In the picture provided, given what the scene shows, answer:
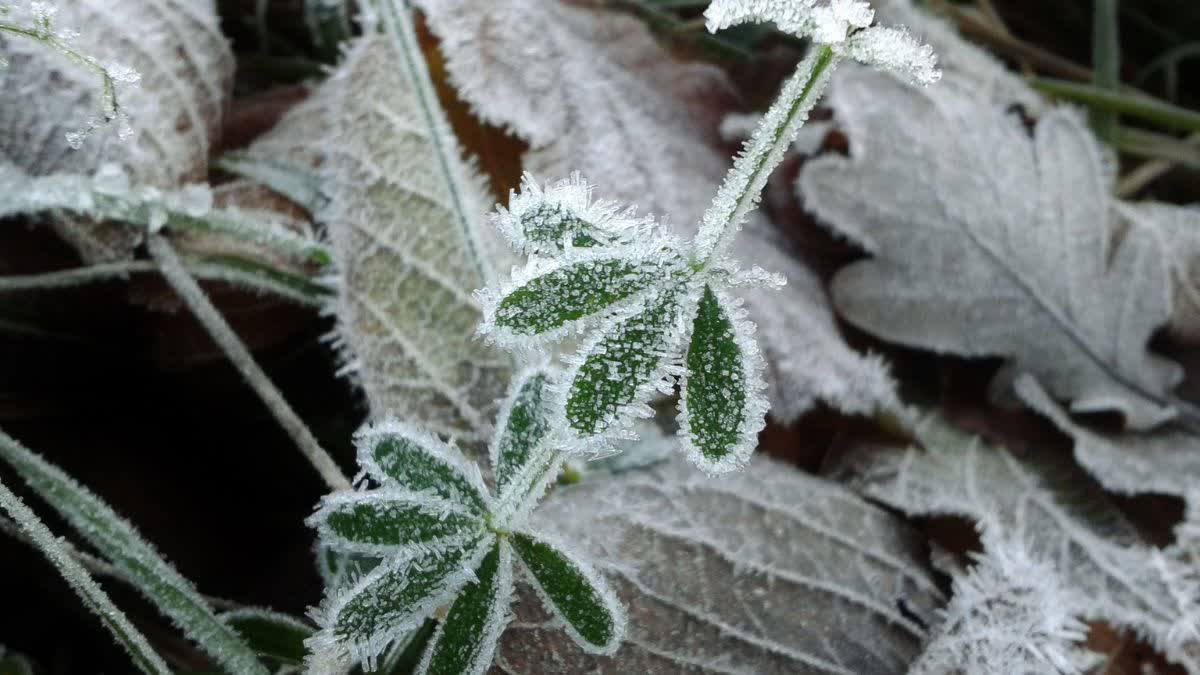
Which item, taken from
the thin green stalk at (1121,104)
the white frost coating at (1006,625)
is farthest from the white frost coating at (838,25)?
the thin green stalk at (1121,104)

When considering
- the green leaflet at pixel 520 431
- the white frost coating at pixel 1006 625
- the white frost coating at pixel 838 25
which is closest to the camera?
the white frost coating at pixel 838 25

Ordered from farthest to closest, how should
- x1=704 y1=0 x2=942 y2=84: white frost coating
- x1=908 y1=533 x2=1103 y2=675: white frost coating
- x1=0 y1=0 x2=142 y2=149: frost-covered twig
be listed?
x1=908 y1=533 x2=1103 y2=675: white frost coating < x1=0 y1=0 x2=142 y2=149: frost-covered twig < x1=704 y1=0 x2=942 y2=84: white frost coating

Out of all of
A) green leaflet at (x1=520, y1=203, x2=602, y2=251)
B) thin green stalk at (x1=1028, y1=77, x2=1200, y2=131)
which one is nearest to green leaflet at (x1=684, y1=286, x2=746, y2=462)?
green leaflet at (x1=520, y1=203, x2=602, y2=251)

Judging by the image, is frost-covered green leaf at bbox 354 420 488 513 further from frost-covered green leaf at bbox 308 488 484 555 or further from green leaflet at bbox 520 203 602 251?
green leaflet at bbox 520 203 602 251

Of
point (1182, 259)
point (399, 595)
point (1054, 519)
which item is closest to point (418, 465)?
point (399, 595)

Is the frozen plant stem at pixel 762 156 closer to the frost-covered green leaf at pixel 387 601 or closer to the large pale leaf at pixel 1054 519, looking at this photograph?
the frost-covered green leaf at pixel 387 601

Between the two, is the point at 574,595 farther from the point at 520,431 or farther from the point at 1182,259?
the point at 1182,259

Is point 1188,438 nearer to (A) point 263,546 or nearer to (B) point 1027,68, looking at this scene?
(B) point 1027,68

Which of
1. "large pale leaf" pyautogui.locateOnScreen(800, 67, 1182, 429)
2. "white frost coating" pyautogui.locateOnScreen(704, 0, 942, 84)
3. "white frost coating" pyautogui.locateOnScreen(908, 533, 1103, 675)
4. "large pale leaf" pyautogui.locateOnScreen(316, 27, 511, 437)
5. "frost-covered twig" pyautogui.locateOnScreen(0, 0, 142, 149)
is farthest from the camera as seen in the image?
"large pale leaf" pyautogui.locateOnScreen(800, 67, 1182, 429)
